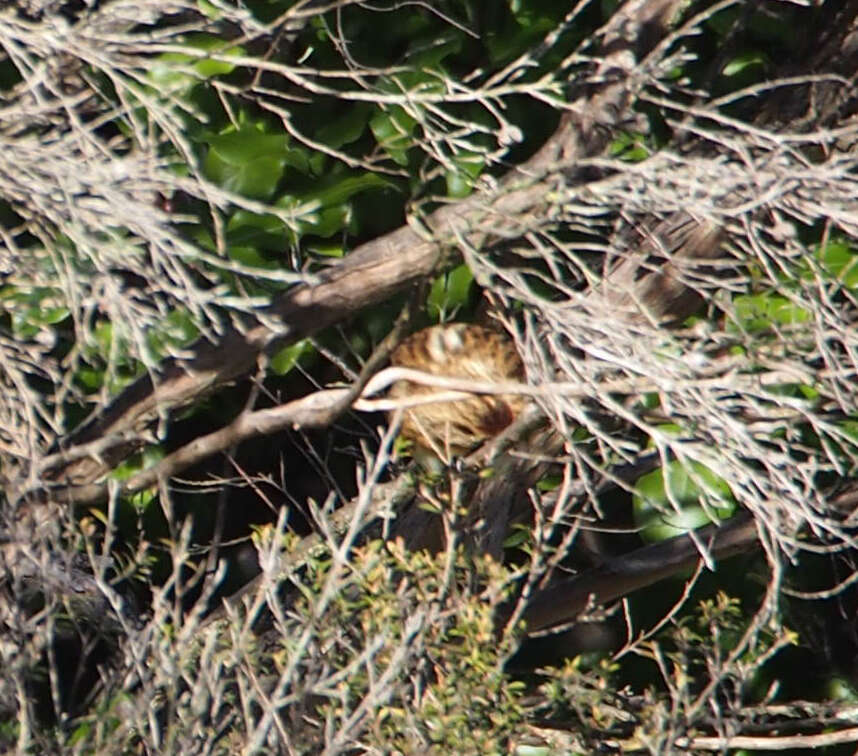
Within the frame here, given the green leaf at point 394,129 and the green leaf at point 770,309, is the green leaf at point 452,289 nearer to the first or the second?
the green leaf at point 394,129

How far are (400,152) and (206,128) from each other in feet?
1.58

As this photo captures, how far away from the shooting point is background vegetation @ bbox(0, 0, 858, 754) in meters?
2.64

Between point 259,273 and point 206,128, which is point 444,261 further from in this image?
point 206,128

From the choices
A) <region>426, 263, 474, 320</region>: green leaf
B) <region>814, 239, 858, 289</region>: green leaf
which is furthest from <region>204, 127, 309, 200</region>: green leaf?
<region>814, 239, 858, 289</region>: green leaf

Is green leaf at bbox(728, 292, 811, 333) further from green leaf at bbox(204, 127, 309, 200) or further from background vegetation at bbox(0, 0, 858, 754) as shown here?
green leaf at bbox(204, 127, 309, 200)

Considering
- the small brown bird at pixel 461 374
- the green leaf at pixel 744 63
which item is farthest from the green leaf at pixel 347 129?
the green leaf at pixel 744 63

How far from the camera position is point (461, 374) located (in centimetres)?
352

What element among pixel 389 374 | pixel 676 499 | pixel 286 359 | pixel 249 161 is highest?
pixel 249 161

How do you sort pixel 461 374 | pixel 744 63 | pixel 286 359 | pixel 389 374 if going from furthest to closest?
pixel 744 63, pixel 286 359, pixel 461 374, pixel 389 374

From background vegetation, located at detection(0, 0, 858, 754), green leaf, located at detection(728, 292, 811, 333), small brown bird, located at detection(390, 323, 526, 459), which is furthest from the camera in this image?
green leaf, located at detection(728, 292, 811, 333)

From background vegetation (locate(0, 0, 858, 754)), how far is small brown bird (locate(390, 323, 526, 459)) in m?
0.11

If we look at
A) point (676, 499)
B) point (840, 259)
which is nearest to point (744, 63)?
point (840, 259)

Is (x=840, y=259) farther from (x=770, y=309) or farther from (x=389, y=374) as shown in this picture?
(x=389, y=374)

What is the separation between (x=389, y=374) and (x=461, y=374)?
1.93 feet
